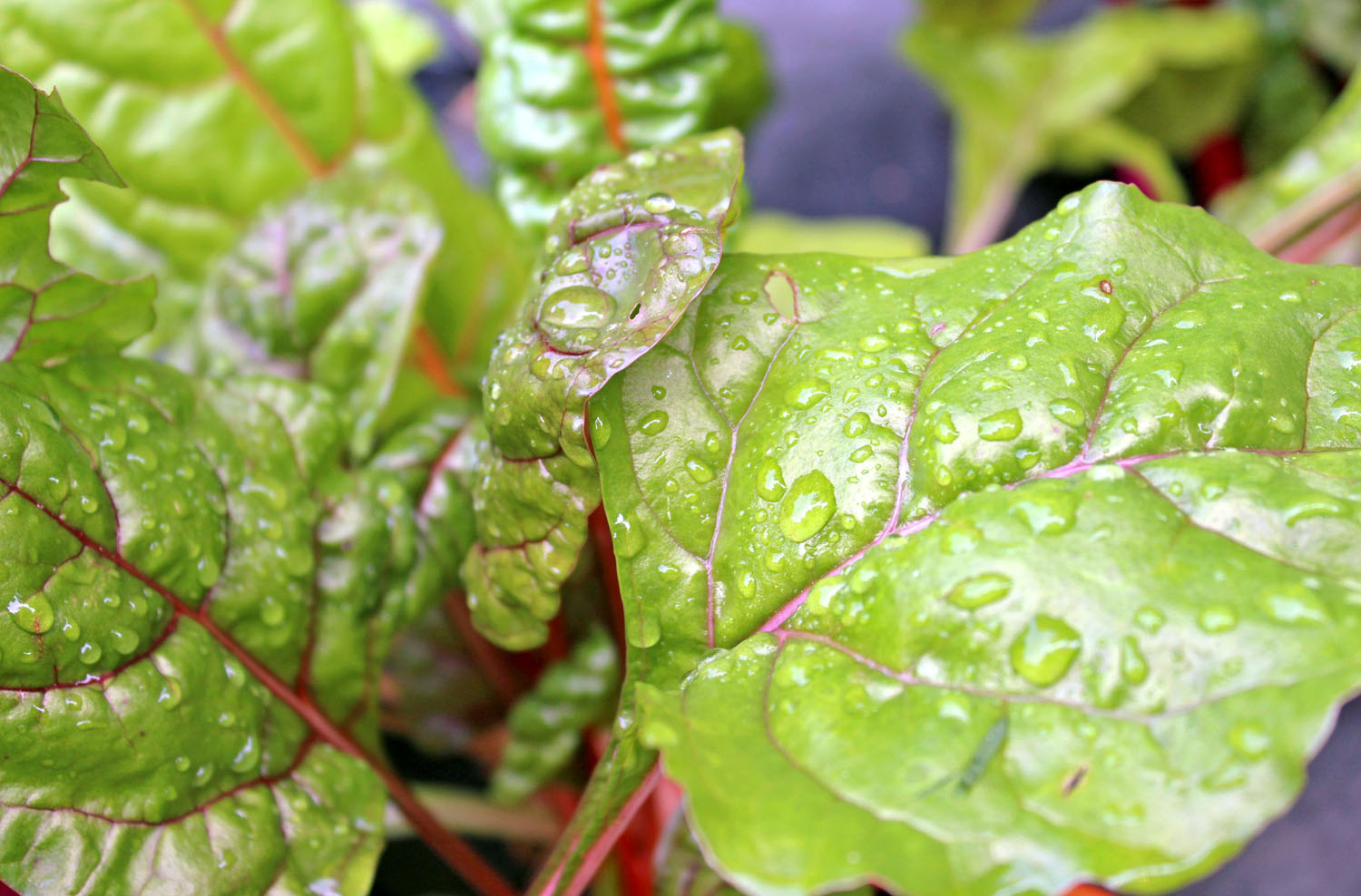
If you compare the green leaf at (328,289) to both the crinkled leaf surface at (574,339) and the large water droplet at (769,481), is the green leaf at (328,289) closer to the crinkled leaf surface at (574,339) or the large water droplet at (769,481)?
the crinkled leaf surface at (574,339)

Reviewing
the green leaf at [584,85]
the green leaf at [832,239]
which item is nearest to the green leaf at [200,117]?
the green leaf at [584,85]

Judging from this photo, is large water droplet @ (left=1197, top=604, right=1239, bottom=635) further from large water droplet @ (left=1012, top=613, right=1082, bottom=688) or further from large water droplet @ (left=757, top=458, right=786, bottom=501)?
large water droplet @ (left=757, top=458, right=786, bottom=501)

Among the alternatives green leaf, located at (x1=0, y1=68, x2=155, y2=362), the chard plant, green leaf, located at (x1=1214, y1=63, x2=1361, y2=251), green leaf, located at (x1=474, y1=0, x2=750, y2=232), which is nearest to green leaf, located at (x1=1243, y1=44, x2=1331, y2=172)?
green leaf, located at (x1=1214, y1=63, x2=1361, y2=251)

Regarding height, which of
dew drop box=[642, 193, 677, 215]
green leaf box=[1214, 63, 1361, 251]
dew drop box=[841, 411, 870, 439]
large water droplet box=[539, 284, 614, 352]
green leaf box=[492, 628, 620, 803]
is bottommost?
green leaf box=[492, 628, 620, 803]

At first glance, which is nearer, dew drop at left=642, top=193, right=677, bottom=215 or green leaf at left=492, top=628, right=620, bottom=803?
dew drop at left=642, top=193, right=677, bottom=215

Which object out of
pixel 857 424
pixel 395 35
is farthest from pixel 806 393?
pixel 395 35

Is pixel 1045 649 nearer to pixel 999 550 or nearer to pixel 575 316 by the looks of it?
pixel 999 550

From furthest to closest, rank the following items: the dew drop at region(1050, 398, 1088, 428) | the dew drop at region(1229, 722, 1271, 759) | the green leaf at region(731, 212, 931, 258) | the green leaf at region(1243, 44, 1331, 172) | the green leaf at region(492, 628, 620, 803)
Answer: the green leaf at region(1243, 44, 1331, 172) → the green leaf at region(731, 212, 931, 258) → the green leaf at region(492, 628, 620, 803) → the dew drop at region(1050, 398, 1088, 428) → the dew drop at region(1229, 722, 1271, 759)
